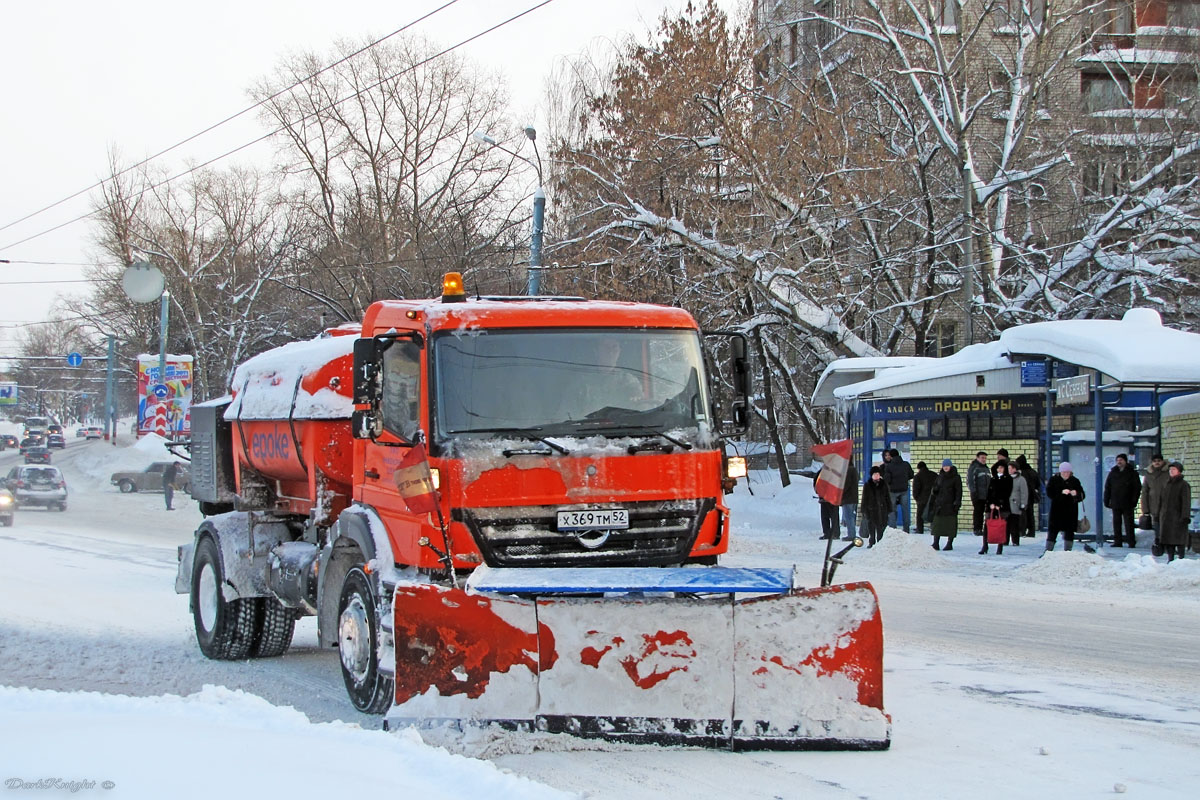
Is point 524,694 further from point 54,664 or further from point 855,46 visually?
point 855,46

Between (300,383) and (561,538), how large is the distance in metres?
3.03

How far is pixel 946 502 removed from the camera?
20875mm

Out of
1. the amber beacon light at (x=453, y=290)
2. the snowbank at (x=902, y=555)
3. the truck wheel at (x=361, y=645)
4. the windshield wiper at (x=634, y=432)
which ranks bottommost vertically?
the snowbank at (x=902, y=555)

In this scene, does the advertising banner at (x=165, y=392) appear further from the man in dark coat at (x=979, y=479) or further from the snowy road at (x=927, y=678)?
the man in dark coat at (x=979, y=479)

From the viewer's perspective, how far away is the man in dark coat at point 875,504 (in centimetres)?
2114

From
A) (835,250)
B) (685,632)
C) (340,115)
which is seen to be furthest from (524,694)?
(340,115)

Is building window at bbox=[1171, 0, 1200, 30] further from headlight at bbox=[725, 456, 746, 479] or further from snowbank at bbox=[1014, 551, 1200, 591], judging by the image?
headlight at bbox=[725, 456, 746, 479]

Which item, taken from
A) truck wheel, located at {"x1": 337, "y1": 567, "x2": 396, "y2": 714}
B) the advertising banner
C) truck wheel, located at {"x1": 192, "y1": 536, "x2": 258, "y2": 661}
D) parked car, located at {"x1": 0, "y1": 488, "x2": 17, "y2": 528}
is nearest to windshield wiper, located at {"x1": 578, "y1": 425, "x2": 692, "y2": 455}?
truck wheel, located at {"x1": 337, "y1": 567, "x2": 396, "y2": 714}

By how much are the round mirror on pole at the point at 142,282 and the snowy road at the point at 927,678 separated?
18295mm

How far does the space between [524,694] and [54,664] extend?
475 cm

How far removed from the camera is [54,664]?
9586 millimetres

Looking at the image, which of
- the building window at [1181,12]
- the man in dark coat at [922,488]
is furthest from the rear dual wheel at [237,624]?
the building window at [1181,12]

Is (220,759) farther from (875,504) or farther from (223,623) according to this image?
(875,504)

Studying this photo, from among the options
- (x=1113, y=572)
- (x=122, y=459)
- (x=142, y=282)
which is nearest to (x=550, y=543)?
(x=1113, y=572)
